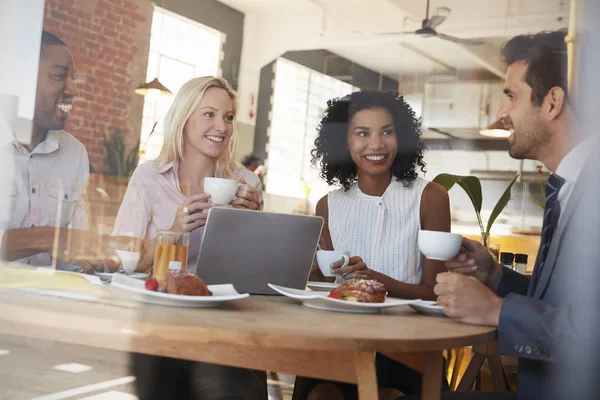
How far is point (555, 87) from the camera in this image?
4.55 ft

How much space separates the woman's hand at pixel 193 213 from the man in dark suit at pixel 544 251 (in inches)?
21.8

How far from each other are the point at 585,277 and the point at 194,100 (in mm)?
1400

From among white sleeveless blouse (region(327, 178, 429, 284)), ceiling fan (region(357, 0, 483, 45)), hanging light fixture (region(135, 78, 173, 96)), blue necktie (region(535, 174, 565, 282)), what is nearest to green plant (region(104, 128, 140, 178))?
hanging light fixture (region(135, 78, 173, 96))

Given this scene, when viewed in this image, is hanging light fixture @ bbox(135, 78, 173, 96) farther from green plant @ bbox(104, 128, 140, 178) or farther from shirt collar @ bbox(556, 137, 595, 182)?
shirt collar @ bbox(556, 137, 595, 182)

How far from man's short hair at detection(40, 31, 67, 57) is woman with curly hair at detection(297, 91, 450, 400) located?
1.03 meters

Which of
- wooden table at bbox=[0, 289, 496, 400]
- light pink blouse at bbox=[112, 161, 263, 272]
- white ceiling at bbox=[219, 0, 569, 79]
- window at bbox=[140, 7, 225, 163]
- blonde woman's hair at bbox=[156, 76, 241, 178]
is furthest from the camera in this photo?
white ceiling at bbox=[219, 0, 569, 79]

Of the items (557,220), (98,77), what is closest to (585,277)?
(557,220)

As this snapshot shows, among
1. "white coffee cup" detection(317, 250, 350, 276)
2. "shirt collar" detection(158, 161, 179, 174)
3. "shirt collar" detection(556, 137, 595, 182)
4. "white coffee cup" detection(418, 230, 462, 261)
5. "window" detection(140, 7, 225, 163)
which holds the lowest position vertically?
"white coffee cup" detection(317, 250, 350, 276)

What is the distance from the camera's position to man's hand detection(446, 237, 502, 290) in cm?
142

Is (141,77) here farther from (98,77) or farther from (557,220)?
(557,220)

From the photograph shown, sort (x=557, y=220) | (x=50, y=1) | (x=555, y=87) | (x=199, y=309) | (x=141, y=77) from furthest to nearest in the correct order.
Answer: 1. (x=141, y=77)
2. (x=50, y=1)
3. (x=555, y=87)
4. (x=557, y=220)
5. (x=199, y=309)

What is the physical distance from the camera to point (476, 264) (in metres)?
1.45

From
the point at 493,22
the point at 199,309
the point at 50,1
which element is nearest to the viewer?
the point at 199,309

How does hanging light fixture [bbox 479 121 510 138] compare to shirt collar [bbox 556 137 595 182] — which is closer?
shirt collar [bbox 556 137 595 182]
